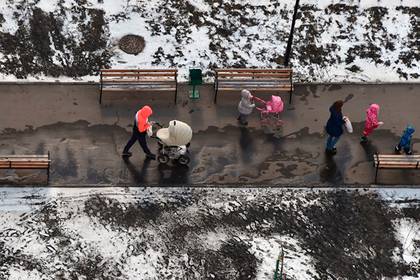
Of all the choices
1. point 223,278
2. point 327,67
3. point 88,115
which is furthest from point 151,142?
point 327,67

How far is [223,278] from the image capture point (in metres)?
14.7

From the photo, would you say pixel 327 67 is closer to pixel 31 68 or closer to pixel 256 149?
pixel 256 149

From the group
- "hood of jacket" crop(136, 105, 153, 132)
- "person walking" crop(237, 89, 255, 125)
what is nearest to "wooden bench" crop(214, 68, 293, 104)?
"person walking" crop(237, 89, 255, 125)

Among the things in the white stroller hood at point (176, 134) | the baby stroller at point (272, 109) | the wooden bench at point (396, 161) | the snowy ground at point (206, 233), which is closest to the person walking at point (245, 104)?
the baby stroller at point (272, 109)

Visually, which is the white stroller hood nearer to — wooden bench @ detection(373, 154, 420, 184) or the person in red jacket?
the person in red jacket

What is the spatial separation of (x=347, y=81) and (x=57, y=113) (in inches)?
334

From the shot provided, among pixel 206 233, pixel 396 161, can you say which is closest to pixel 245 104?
pixel 206 233

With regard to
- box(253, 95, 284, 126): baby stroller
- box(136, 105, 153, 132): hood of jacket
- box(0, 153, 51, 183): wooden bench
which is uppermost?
box(253, 95, 284, 126): baby stroller

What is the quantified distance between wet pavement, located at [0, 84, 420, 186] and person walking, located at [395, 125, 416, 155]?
403 mm

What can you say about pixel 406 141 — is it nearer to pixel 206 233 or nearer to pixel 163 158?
pixel 206 233

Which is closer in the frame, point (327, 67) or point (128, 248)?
point (128, 248)

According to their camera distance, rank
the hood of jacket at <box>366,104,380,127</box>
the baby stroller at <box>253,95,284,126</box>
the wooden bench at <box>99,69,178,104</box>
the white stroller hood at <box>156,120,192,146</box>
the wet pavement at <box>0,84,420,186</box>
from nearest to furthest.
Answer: the white stroller hood at <box>156,120,192,146</box>, the wet pavement at <box>0,84,420,186</box>, the hood of jacket at <box>366,104,380,127</box>, the baby stroller at <box>253,95,284,126</box>, the wooden bench at <box>99,69,178,104</box>

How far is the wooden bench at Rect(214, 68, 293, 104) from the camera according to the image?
18062mm

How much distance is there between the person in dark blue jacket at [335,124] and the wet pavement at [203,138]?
0.49m
